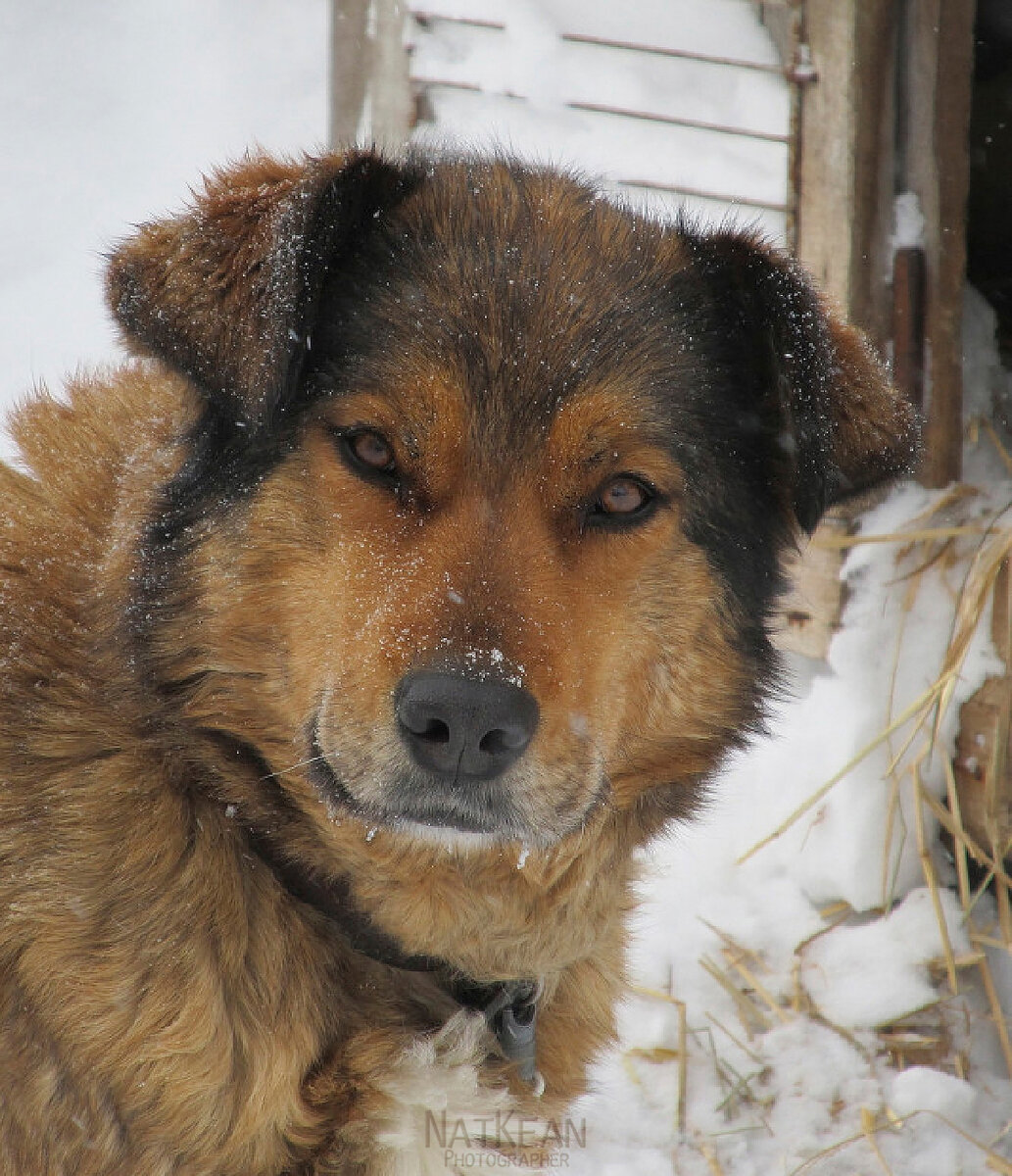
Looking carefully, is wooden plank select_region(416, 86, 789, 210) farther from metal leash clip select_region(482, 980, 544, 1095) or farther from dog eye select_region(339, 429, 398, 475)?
metal leash clip select_region(482, 980, 544, 1095)

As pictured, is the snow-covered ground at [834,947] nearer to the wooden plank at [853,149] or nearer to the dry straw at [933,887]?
the dry straw at [933,887]

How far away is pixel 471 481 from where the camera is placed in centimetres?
229

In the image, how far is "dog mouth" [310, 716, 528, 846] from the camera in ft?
6.98

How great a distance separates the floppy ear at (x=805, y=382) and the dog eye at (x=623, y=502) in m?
0.38

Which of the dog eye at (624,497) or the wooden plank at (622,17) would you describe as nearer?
the dog eye at (624,497)

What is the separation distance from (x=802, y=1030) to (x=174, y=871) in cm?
236

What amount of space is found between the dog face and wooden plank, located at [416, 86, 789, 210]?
2389mm

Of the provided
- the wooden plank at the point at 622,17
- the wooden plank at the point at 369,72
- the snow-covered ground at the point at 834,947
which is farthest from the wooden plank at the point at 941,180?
the wooden plank at the point at 369,72

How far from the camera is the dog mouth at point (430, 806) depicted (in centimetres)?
213

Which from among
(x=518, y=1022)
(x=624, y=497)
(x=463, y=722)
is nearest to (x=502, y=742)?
(x=463, y=722)

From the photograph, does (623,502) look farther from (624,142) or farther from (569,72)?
(569,72)

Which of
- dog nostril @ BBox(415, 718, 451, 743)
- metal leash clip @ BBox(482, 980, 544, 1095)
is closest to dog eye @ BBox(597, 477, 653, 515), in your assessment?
dog nostril @ BBox(415, 718, 451, 743)

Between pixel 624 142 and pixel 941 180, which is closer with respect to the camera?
pixel 941 180

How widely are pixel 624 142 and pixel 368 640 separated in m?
3.56
